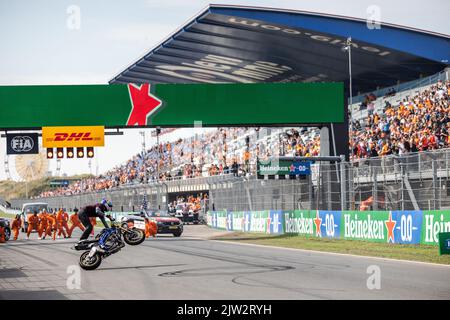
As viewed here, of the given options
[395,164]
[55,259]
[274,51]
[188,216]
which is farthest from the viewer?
[188,216]

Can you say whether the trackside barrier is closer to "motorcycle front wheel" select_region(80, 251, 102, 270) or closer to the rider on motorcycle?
the rider on motorcycle

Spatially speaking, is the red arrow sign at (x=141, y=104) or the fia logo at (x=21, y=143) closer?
the red arrow sign at (x=141, y=104)

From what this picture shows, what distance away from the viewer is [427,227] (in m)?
22.2

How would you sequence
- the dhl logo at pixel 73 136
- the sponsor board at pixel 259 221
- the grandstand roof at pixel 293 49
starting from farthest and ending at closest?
the grandstand roof at pixel 293 49 → the sponsor board at pixel 259 221 → the dhl logo at pixel 73 136

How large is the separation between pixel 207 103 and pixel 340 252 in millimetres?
11703

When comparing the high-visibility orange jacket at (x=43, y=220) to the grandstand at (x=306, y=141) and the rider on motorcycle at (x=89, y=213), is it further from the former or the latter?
the rider on motorcycle at (x=89, y=213)

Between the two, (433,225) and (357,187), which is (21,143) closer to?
(357,187)

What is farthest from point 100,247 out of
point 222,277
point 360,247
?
point 360,247

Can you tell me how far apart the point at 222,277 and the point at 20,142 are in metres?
19.9

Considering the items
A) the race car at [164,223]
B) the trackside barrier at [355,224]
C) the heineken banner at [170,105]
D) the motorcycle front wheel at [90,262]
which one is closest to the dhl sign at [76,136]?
the heineken banner at [170,105]

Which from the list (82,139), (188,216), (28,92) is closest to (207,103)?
(82,139)

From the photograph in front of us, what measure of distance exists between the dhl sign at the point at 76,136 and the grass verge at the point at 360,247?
25.0ft

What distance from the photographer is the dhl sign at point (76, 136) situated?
3212 cm

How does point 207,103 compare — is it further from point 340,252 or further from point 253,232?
point 340,252
